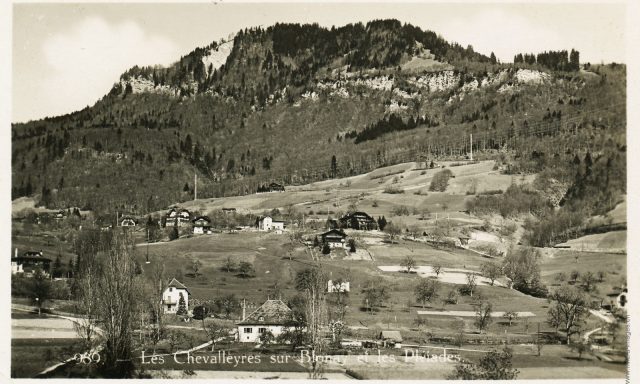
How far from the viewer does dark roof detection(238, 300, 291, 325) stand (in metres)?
52.6

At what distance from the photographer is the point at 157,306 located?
53.2 metres

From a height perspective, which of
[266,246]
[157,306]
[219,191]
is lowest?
[157,306]

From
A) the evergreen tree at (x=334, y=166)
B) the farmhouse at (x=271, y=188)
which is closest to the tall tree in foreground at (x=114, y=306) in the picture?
the farmhouse at (x=271, y=188)

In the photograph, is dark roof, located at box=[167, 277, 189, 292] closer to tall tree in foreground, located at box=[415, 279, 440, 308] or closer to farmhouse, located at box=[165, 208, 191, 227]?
tall tree in foreground, located at box=[415, 279, 440, 308]

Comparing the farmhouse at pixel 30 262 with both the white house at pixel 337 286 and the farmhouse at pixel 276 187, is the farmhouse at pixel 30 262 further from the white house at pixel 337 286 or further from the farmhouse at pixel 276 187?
the farmhouse at pixel 276 187

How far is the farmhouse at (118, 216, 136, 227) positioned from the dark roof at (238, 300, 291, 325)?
42.7 metres

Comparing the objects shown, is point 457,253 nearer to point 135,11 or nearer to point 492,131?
point 135,11

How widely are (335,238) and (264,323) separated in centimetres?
3090

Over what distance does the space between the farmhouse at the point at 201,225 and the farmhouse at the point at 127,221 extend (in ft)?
26.2

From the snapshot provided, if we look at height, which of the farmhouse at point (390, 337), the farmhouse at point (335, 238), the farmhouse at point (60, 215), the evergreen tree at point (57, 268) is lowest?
the farmhouse at point (390, 337)

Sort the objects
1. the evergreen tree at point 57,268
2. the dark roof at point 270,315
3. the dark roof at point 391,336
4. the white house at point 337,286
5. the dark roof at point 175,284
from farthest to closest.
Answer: the evergreen tree at point 57,268, the white house at point 337,286, the dark roof at point 175,284, the dark roof at point 270,315, the dark roof at point 391,336

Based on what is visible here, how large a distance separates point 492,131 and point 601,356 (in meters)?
115

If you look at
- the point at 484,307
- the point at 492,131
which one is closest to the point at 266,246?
the point at 484,307

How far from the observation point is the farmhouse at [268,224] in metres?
94.1
